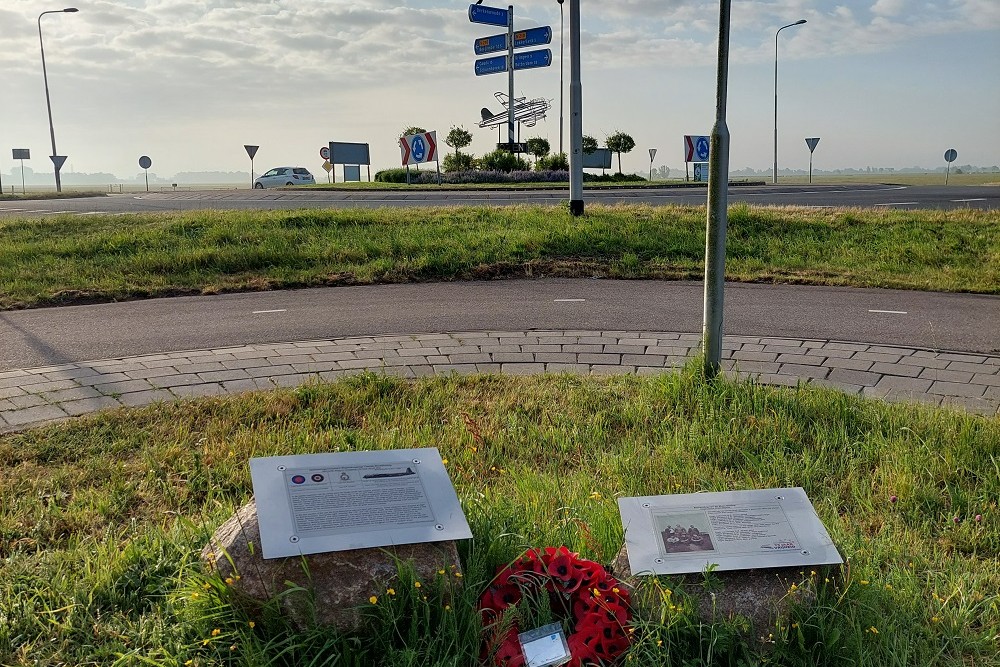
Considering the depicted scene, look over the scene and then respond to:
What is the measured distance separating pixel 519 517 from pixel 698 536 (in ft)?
2.53

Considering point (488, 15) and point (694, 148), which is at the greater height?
point (488, 15)

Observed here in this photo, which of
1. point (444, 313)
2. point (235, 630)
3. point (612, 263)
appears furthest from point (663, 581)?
point (612, 263)

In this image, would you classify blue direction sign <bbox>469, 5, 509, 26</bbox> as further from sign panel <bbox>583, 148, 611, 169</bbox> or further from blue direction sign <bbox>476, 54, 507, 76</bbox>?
sign panel <bbox>583, 148, 611, 169</bbox>

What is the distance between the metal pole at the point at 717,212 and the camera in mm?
5316

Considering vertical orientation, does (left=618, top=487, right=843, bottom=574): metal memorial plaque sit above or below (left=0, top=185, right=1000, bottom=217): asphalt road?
below

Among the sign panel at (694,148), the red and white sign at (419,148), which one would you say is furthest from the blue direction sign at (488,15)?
the sign panel at (694,148)

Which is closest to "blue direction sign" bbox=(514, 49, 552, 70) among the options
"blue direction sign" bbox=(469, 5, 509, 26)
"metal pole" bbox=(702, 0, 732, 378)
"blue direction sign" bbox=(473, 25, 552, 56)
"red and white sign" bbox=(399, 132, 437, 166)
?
"blue direction sign" bbox=(473, 25, 552, 56)

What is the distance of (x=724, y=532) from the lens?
2.87m

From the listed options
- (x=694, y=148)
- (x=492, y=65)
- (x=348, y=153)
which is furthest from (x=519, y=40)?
(x=348, y=153)

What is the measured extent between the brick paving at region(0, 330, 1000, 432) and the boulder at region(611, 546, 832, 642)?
9.59ft

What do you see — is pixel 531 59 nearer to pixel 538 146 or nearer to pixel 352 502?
pixel 538 146

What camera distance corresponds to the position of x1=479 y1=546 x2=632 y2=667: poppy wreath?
8.50 ft

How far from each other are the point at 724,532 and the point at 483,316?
18.7 ft

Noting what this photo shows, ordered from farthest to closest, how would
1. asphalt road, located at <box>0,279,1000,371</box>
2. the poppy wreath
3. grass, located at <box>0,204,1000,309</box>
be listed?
grass, located at <box>0,204,1000,309</box>
asphalt road, located at <box>0,279,1000,371</box>
the poppy wreath
